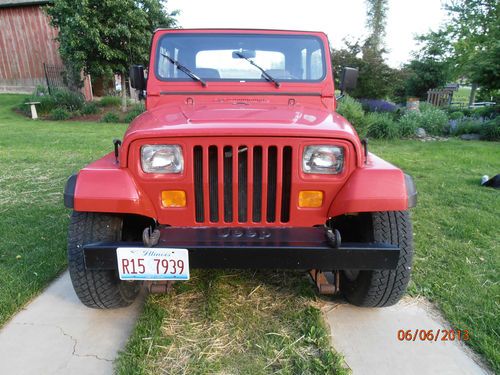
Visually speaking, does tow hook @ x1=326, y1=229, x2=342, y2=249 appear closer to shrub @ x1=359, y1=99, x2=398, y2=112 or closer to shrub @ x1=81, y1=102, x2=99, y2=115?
shrub @ x1=359, y1=99, x2=398, y2=112

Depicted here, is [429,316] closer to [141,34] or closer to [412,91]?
[141,34]

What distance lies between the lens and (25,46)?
18344 mm

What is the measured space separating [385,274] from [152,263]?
4.43 feet

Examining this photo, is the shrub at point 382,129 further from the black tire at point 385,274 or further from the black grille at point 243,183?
the black grille at point 243,183

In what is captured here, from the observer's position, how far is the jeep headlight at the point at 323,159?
1.99m

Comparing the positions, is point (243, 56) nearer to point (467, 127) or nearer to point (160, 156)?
point (160, 156)

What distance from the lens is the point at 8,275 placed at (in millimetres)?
2842

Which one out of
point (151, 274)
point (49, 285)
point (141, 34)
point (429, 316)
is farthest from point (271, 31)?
point (141, 34)

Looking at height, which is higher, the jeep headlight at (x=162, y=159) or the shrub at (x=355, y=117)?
the jeep headlight at (x=162, y=159)

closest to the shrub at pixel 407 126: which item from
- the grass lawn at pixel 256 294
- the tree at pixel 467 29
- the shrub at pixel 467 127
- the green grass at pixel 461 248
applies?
the shrub at pixel 467 127

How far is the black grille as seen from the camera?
1.96 metres

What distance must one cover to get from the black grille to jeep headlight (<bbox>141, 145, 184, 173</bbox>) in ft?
0.31

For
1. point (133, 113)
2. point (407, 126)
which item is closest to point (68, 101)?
point (133, 113)

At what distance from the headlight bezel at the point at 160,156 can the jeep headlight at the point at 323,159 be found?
0.65m
